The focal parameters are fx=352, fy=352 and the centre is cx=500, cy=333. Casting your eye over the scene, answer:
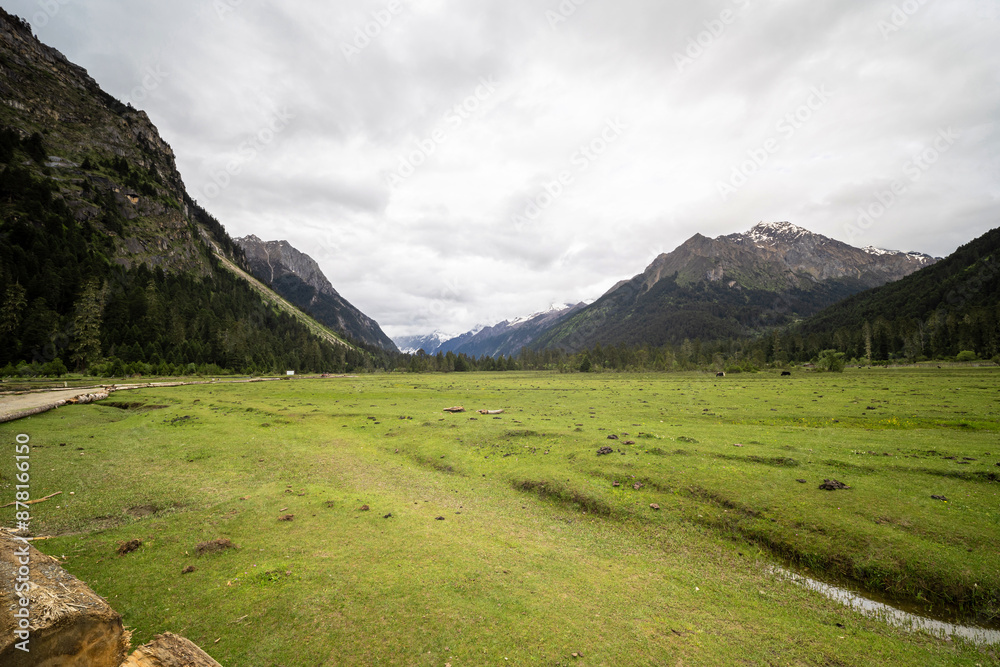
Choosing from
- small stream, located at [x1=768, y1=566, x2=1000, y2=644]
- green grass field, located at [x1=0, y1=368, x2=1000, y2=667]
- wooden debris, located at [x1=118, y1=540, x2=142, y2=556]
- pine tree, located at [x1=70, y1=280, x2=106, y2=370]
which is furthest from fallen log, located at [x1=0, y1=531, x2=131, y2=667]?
pine tree, located at [x1=70, y1=280, x2=106, y2=370]

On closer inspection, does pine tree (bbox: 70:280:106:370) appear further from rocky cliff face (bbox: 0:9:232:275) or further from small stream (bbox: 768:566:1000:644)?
small stream (bbox: 768:566:1000:644)

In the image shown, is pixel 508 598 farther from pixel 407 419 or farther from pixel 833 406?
pixel 833 406

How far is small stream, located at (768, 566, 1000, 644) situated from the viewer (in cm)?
926

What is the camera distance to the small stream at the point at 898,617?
9.26 metres

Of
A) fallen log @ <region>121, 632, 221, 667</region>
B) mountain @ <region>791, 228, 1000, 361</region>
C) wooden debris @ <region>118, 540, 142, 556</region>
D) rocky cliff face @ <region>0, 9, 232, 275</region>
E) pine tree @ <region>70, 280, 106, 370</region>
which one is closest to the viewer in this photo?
fallen log @ <region>121, 632, 221, 667</region>

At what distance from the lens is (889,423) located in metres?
29.8

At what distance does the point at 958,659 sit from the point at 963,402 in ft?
151

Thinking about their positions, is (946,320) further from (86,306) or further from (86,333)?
(86,306)

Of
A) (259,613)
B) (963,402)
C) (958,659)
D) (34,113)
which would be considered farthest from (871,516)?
(34,113)

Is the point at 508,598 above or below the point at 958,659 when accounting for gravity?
above

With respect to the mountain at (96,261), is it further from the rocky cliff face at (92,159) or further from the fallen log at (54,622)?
the fallen log at (54,622)

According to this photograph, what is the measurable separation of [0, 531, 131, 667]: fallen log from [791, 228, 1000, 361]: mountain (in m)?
155

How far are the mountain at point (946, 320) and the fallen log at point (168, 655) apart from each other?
153 m

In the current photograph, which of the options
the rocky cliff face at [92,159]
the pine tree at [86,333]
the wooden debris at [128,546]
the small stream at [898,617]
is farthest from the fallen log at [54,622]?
the rocky cliff face at [92,159]
